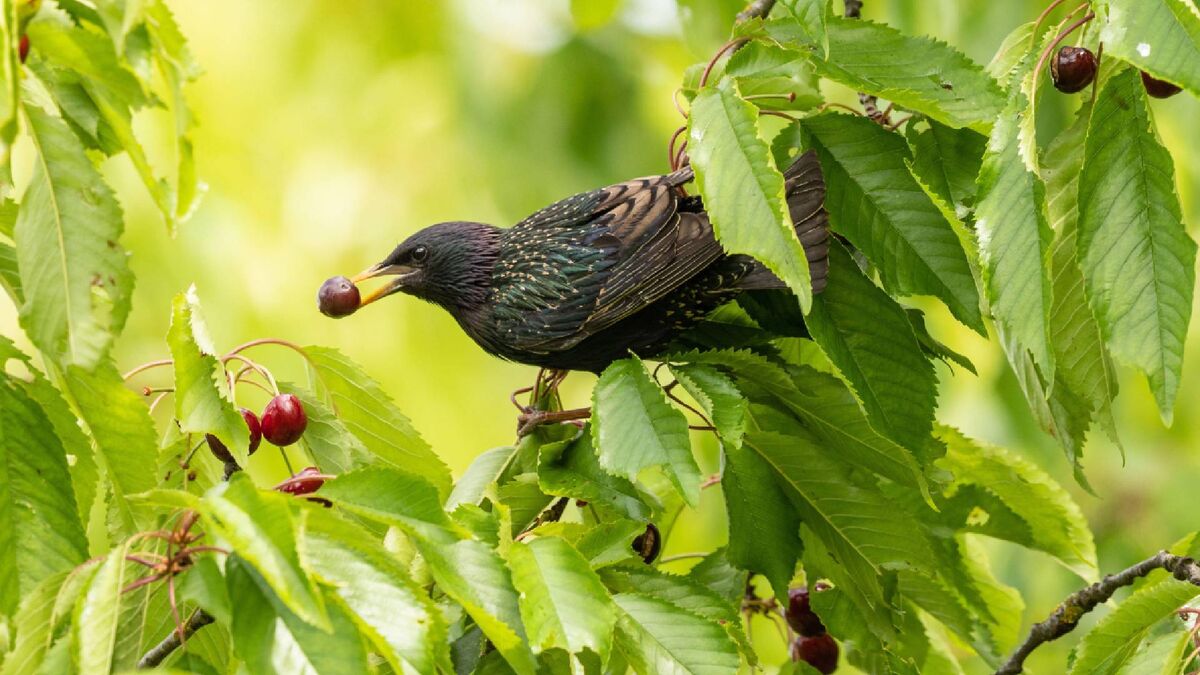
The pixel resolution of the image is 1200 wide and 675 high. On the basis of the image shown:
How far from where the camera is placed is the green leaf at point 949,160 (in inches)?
100

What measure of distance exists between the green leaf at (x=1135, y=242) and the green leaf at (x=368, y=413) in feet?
4.23

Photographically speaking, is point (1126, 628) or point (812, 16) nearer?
point (812, 16)

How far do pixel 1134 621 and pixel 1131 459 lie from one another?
218 inches

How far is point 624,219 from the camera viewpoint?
2.98 metres

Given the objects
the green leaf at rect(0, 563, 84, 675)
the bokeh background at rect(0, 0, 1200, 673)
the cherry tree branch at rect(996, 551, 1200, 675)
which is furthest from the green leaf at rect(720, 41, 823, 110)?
the bokeh background at rect(0, 0, 1200, 673)

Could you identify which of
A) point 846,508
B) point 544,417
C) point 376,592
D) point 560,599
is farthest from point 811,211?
point 376,592

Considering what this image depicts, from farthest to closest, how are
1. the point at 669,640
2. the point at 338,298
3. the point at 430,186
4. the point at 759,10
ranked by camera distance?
the point at 430,186
the point at 338,298
the point at 759,10
the point at 669,640

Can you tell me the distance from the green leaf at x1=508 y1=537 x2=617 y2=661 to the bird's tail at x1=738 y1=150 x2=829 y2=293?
26.7 inches

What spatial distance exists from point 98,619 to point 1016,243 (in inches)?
53.1

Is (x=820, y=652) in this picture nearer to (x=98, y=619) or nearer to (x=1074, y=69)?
(x=1074, y=69)

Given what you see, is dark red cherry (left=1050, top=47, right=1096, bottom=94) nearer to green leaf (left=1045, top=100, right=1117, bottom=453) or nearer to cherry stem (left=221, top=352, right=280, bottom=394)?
green leaf (left=1045, top=100, right=1117, bottom=453)

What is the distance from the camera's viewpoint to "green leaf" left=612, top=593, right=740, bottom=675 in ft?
6.80

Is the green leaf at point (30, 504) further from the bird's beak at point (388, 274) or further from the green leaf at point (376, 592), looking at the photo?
the bird's beak at point (388, 274)

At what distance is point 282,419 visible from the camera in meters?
2.52
